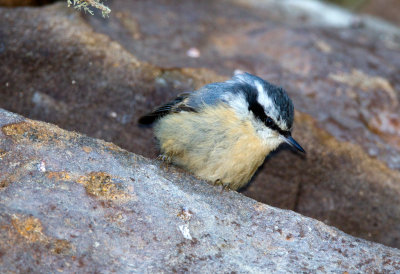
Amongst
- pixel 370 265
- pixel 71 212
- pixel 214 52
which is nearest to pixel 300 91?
pixel 214 52

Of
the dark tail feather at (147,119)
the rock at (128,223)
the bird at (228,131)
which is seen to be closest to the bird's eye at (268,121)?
the bird at (228,131)

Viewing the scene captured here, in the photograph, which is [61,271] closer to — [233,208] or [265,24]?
[233,208]

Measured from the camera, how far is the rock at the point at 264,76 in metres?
4.93

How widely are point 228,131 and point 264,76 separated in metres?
1.99

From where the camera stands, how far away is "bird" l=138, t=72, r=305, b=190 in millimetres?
3898

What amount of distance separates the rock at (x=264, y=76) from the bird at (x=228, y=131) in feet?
2.64

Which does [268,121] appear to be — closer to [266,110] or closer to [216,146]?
[266,110]

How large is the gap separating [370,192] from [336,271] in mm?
2108

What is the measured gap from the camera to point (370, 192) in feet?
16.5

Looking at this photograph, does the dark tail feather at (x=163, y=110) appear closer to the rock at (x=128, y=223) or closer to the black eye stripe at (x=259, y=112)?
the black eye stripe at (x=259, y=112)

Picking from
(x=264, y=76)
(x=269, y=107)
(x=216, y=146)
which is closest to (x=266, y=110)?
(x=269, y=107)

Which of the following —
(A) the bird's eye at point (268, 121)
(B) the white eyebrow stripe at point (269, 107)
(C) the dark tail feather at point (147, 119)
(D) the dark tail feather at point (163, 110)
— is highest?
(B) the white eyebrow stripe at point (269, 107)

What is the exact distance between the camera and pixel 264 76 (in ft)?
18.7

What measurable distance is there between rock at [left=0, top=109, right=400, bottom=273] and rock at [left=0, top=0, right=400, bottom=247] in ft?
4.72
